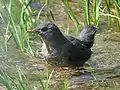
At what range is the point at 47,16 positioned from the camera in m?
7.20

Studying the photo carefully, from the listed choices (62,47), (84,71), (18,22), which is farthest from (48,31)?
(84,71)

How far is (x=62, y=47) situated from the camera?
17.8 feet

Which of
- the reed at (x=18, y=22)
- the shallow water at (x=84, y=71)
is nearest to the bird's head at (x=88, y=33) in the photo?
the shallow water at (x=84, y=71)

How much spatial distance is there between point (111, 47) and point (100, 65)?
21.9 inches

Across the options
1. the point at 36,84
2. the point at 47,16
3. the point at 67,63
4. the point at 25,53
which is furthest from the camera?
the point at 47,16

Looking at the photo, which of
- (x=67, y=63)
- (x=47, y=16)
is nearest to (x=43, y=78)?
(x=67, y=63)

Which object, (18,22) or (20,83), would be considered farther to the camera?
(18,22)

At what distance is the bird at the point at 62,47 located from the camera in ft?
17.4

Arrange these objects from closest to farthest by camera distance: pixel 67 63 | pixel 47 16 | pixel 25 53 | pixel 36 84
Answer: pixel 36 84 → pixel 67 63 → pixel 25 53 → pixel 47 16

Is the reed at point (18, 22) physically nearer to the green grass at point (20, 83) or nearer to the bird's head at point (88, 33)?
the bird's head at point (88, 33)

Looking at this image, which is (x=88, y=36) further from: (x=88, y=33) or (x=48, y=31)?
(x=48, y=31)

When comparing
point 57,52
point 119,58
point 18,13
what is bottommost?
point 119,58

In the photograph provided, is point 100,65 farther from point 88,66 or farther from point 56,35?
point 56,35

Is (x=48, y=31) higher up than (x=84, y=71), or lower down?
higher up
